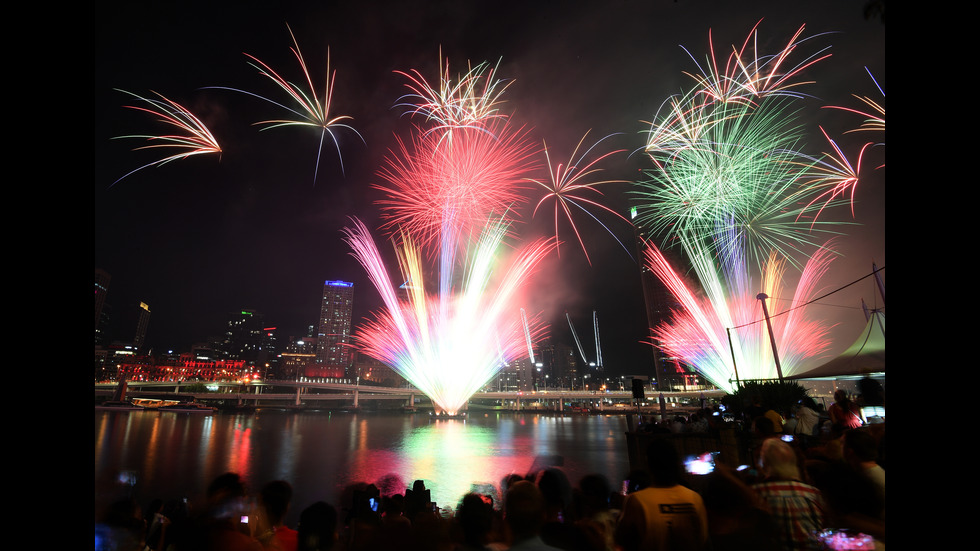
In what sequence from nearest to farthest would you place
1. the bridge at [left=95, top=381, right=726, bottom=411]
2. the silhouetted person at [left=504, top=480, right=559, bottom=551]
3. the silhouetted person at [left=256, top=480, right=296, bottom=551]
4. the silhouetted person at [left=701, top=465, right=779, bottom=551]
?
1. the silhouetted person at [left=504, top=480, right=559, bottom=551]
2. the silhouetted person at [left=701, top=465, right=779, bottom=551]
3. the silhouetted person at [left=256, top=480, right=296, bottom=551]
4. the bridge at [left=95, top=381, right=726, bottom=411]

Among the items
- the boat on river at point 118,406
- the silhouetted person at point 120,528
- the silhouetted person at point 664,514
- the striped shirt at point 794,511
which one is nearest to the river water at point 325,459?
the silhouetted person at point 120,528

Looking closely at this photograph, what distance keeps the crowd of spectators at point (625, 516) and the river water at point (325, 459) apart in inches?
732

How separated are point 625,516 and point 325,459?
4113cm

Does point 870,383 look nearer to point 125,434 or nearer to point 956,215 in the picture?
Answer: point 956,215

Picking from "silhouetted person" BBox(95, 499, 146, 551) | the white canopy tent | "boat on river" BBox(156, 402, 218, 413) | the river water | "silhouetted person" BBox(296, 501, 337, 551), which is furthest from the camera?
"boat on river" BBox(156, 402, 218, 413)

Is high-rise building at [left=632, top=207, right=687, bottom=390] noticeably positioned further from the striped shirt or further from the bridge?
the striped shirt

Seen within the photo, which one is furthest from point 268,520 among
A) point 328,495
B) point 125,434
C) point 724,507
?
point 125,434

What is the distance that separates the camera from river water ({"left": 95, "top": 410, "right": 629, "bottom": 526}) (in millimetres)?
26828

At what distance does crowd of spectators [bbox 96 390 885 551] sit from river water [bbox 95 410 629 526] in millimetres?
18596

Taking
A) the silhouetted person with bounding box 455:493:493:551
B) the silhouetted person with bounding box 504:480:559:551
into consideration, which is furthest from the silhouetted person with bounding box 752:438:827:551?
the silhouetted person with bounding box 455:493:493:551

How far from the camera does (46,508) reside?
5.37ft

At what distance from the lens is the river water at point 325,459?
88.0 ft

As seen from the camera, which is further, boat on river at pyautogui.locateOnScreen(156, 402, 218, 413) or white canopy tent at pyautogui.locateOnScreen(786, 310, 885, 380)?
boat on river at pyautogui.locateOnScreen(156, 402, 218, 413)

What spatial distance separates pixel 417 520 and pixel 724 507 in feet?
9.31
